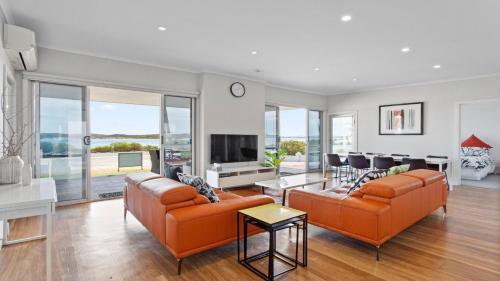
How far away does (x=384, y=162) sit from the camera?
594 centimetres

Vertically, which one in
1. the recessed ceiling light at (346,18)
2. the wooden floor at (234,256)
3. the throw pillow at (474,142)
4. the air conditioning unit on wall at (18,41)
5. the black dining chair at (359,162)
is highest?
the recessed ceiling light at (346,18)

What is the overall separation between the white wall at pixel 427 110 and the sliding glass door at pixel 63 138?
6982mm

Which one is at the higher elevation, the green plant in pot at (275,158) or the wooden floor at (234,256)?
the green plant in pot at (275,158)

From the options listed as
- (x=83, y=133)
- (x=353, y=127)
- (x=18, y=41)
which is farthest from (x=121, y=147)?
(x=353, y=127)

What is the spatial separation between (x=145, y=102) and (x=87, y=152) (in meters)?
4.34

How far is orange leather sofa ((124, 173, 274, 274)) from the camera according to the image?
2.23 meters

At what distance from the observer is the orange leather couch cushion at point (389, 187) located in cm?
259

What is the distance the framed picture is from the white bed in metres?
1.46

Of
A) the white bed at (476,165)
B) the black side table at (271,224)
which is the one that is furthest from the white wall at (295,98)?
the black side table at (271,224)

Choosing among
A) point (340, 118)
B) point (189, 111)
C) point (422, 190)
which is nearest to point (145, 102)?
point (189, 111)

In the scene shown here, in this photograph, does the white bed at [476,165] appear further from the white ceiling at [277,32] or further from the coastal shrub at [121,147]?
the coastal shrub at [121,147]

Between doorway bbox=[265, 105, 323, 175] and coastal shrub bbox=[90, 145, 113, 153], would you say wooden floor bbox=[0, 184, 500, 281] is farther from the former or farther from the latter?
coastal shrub bbox=[90, 145, 113, 153]

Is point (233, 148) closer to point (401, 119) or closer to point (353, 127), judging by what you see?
point (353, 127)

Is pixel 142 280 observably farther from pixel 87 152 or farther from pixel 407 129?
pixel 407 129
